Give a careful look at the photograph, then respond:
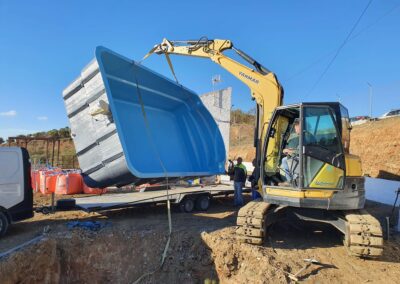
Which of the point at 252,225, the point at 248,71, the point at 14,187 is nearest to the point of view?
the point at 252,225

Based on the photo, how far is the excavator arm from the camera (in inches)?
298

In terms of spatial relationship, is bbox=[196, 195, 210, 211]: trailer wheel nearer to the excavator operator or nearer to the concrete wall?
the excavator operator

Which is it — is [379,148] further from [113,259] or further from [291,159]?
[113,259]

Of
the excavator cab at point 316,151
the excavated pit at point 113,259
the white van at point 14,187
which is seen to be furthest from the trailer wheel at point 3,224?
the excavator cab at point 316,151

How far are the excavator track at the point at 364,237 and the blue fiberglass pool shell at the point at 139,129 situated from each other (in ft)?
12.5

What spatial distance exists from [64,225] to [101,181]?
1.20 m

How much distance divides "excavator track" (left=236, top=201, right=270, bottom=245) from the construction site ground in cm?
13

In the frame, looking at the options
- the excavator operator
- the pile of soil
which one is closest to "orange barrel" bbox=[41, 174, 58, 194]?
the excavator operator

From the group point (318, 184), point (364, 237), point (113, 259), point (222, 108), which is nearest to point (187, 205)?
point (113, 259)

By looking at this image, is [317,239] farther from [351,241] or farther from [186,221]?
[186,221]

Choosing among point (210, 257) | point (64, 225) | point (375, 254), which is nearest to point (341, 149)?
point (375, 254)

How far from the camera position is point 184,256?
609 centimetres

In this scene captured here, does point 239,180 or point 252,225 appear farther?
point 239,180

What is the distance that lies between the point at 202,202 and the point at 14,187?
4466mm
